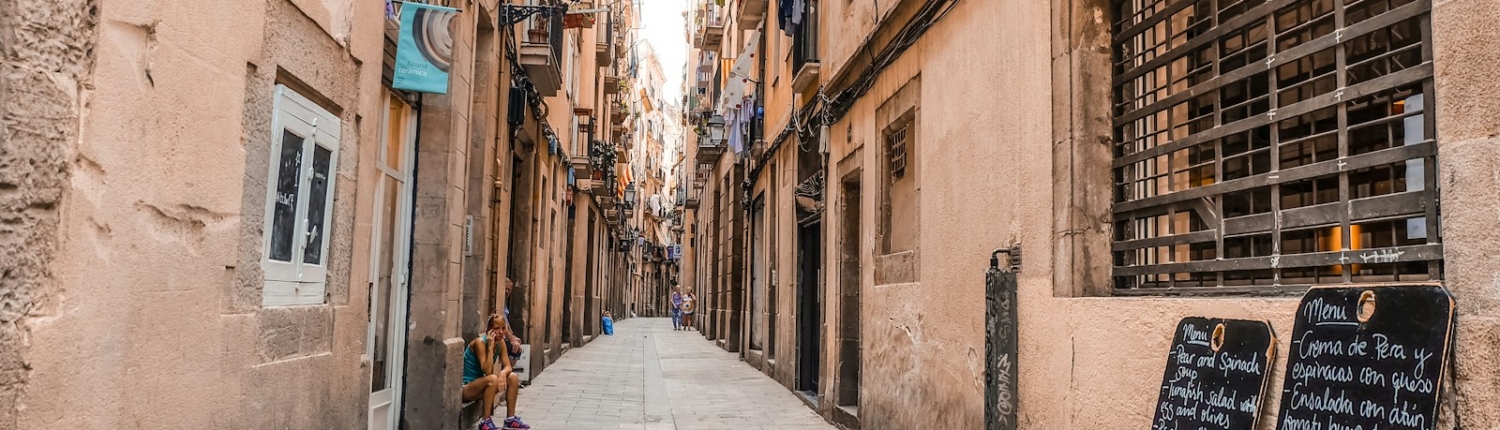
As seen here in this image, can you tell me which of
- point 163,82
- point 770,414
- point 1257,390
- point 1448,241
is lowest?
point 770,414

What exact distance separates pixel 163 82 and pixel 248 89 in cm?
70

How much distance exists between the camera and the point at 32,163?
2834mm

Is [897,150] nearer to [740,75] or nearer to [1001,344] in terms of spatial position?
[1001,344]

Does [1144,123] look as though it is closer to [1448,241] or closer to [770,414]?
[1448,241]

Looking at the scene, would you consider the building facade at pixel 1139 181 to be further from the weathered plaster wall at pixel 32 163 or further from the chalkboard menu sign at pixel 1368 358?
the weathered plaster wall at pixel 32 163

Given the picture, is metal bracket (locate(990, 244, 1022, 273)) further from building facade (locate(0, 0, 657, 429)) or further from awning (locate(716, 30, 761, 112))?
awning (locate(716, 30, 761, 112))

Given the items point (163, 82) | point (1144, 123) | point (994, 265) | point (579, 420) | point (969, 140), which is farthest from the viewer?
point (579, 420)

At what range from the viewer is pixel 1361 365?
2930 millimetres

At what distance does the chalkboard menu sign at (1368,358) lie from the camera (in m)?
2.73

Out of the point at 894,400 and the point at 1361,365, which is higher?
the point at 1361,365

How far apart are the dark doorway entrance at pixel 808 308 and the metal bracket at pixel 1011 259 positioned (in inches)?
243

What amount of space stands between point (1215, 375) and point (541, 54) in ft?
29.9

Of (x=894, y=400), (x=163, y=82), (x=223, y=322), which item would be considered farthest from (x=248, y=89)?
(x=894, y=400)

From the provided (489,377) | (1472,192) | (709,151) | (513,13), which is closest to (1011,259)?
(1472,192)
